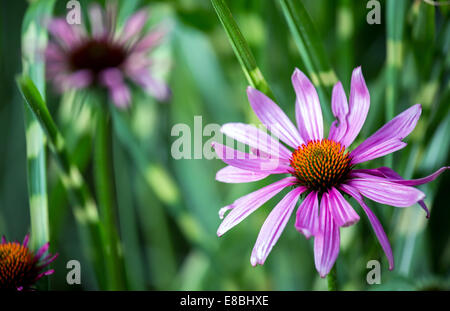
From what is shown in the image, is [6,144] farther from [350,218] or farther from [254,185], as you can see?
[350,218]

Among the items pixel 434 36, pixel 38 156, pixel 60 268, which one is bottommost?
pixel 60 268

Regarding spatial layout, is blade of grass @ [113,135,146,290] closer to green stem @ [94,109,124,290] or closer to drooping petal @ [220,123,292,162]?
green stem @ [94,109,124,290]

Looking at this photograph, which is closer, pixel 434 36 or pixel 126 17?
pixel 434 36

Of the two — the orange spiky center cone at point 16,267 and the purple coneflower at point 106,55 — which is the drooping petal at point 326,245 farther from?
the purple coneflower at point 106,55

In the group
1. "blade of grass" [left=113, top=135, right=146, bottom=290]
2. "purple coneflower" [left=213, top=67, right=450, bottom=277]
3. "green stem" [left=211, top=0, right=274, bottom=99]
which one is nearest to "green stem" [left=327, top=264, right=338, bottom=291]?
"purple coneflower" [left=213, top=67, right=450, bottom=277]
